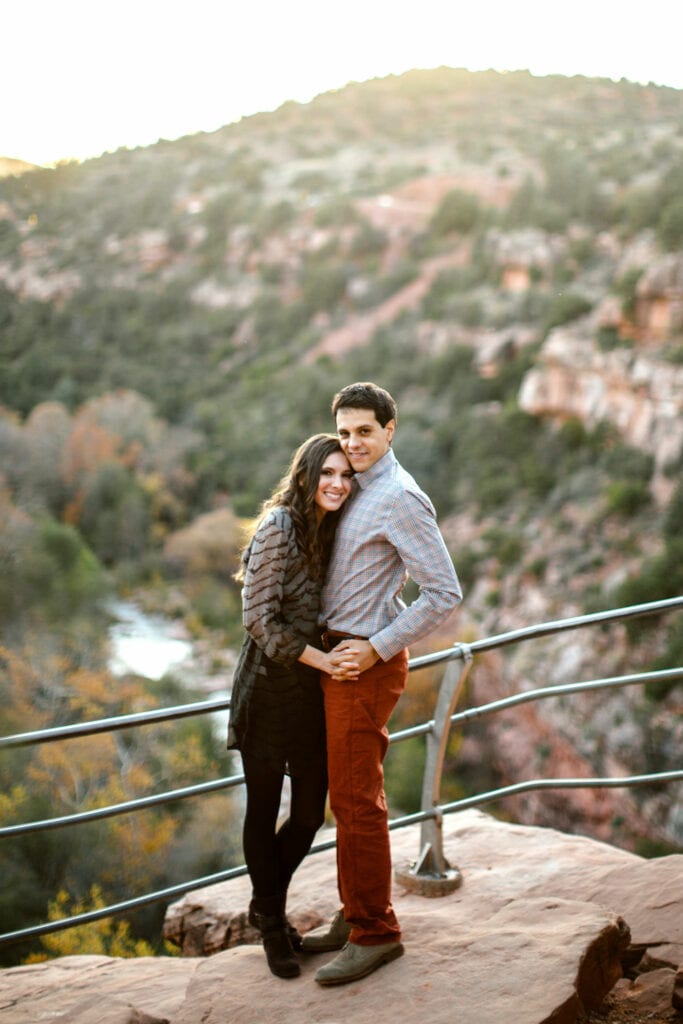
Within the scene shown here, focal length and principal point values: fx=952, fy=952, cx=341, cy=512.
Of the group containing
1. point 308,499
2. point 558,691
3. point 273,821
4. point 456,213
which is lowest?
point 273,821

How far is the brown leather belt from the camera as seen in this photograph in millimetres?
2226

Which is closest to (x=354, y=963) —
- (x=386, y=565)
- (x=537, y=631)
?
(x=386, y=565)

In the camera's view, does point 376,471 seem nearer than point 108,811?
Yes

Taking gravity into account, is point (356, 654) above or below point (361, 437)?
below

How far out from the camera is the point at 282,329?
36.4 metres

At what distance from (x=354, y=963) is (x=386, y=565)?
0.92 m

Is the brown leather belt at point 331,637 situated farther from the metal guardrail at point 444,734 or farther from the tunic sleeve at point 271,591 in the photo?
the metal guardrail at point 444,734

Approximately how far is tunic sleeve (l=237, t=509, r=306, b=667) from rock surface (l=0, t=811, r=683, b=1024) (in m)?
0.76

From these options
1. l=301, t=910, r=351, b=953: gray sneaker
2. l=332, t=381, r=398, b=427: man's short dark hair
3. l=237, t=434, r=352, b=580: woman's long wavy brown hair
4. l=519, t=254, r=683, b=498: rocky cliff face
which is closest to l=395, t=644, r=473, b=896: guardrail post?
l=301, t=910, r=351, b=953: gray sneaker

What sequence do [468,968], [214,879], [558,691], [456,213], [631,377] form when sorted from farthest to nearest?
[456,213], [631,377], [558,691], [214,879], [468,968]

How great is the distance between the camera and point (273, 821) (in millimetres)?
2352

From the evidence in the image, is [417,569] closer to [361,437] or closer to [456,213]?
[361,437]

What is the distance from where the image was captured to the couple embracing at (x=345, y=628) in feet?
7.08

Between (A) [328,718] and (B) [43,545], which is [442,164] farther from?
(A) [328,718]
